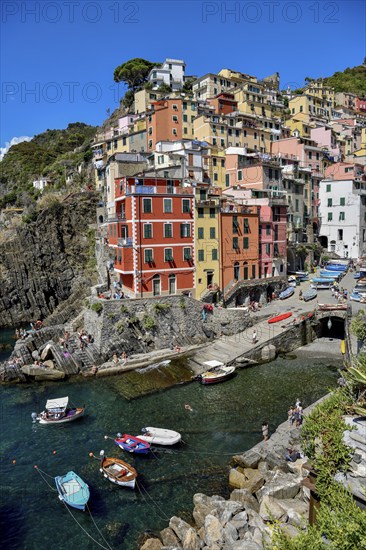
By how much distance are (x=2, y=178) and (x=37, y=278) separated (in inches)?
2194

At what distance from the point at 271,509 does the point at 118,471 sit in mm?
8244

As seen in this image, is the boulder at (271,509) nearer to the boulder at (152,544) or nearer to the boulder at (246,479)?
the boulder at (246,479)

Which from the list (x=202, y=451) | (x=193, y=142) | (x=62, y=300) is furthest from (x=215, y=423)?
(x=193, y=142)

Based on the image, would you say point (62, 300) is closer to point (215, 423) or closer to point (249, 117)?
point (215, 423)

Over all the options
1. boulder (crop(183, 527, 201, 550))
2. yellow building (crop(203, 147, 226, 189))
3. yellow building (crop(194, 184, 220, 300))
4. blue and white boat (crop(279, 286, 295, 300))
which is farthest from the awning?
yellow building (crop(203, 147, 226, 189))

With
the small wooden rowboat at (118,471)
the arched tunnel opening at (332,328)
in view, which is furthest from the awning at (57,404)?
the arched tunnel opening at (332,328)

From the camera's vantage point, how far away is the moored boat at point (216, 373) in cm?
3156

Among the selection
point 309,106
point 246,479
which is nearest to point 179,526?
point 246,479

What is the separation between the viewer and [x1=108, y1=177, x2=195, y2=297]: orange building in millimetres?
38938

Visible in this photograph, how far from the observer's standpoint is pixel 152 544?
16047 millimetres

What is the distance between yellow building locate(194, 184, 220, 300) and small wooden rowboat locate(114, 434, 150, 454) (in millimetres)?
21650

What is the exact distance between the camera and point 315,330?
41219mm

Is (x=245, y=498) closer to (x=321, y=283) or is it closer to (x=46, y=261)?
Answer: (x=321, y=283)

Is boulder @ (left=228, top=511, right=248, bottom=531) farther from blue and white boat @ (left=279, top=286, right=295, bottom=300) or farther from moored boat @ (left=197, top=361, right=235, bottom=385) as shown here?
blue and white boat @ (left=279, top=286, right=295, bottom=300)
